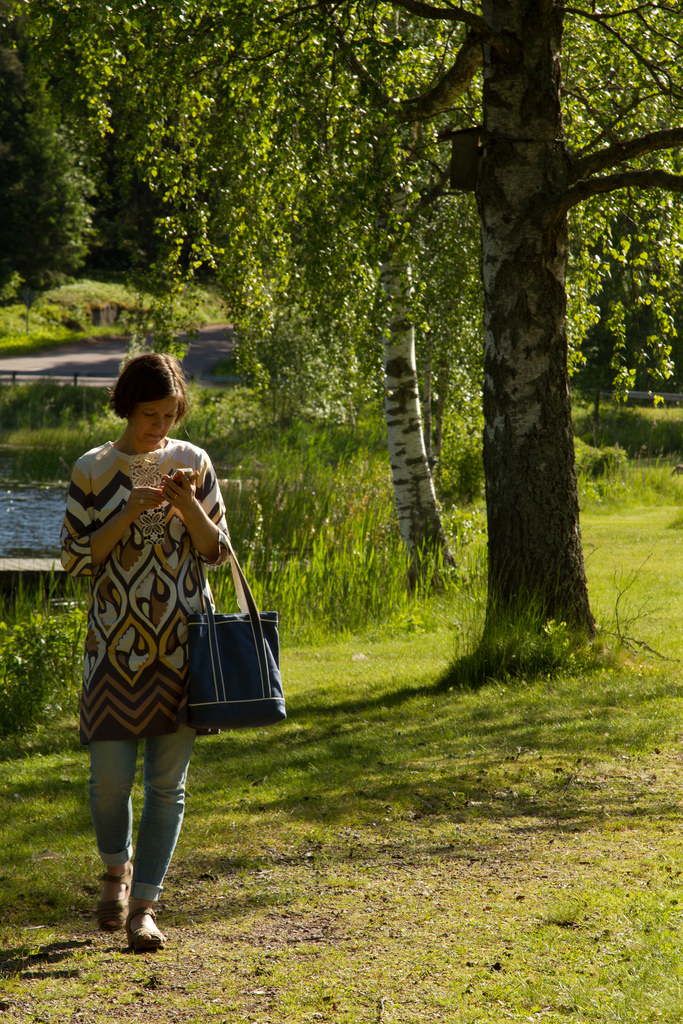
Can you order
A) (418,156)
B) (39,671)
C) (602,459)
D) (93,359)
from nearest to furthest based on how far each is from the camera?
1. (39,671)
2. (418,156)
3. (602,459)
4. (93,359)

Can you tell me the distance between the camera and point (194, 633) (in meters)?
3.01

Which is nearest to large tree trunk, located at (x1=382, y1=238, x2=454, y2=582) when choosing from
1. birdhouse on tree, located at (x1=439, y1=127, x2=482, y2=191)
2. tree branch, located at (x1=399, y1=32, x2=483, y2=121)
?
tree branch, located at (x1=399, y1=32, x2=483, y2=121)

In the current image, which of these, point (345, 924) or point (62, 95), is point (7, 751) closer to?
point (345, 924)

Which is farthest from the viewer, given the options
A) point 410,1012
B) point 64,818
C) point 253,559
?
point 253,559

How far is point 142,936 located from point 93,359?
3420cm

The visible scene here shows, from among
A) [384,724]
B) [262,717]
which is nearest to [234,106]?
[384,724]

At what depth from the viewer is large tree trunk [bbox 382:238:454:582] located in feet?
31.4

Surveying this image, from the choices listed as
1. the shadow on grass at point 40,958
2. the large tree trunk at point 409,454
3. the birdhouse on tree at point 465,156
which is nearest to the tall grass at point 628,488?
the large tree trunk at point 409,454

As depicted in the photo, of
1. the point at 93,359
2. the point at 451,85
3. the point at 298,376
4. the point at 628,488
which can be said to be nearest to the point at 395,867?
the point at 451,85

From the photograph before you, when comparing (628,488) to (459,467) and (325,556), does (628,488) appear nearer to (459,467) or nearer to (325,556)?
(459,467)

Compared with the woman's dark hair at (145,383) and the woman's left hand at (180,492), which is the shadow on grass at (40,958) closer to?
the woman's left hand at (180,492)

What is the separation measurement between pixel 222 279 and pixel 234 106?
1628mm

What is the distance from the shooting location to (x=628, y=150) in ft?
19.4

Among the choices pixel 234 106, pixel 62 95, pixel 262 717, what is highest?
pixel 62 95
